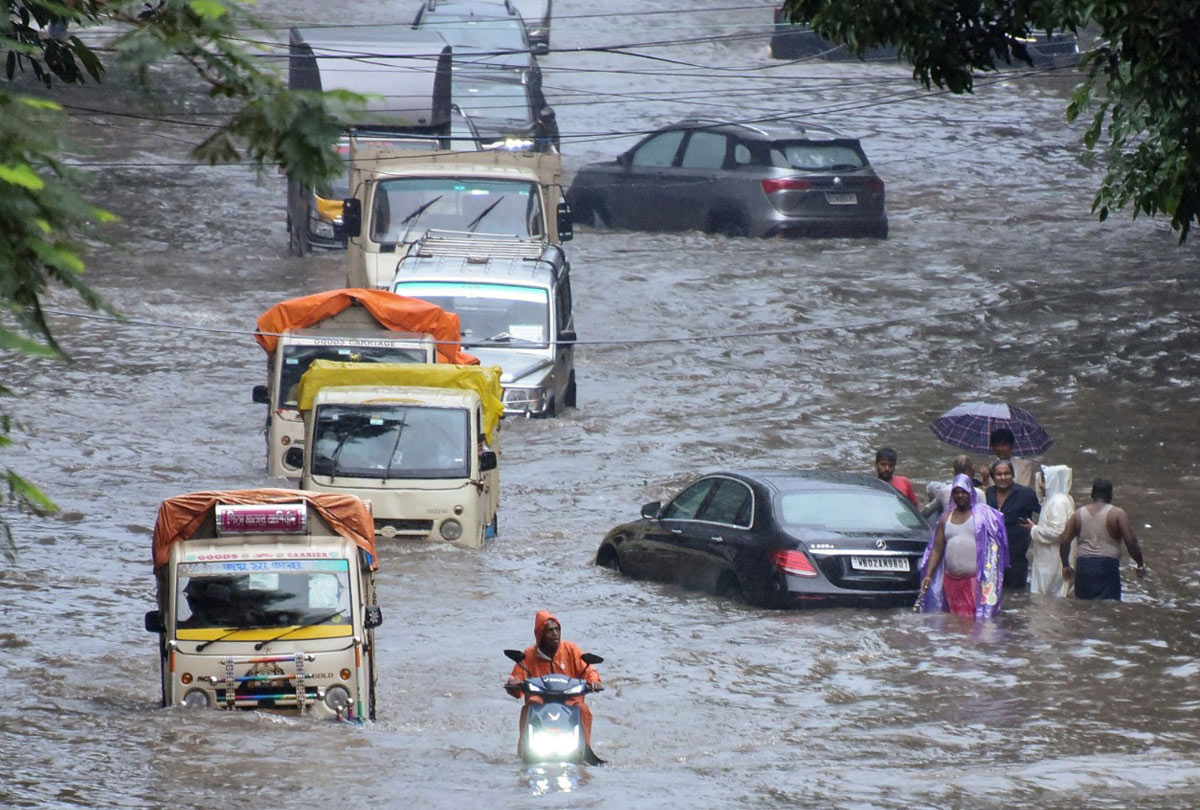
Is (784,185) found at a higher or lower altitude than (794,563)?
higher

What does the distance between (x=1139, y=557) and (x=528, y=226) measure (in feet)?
36.7

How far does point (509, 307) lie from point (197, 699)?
1156 centimetres

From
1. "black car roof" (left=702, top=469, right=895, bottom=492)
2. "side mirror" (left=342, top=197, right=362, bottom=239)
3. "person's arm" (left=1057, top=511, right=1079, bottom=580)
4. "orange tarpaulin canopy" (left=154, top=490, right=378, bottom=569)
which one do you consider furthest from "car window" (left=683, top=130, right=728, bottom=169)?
"orange tarpaulin canopy" (left=154, top=490, right=378, bottom=569)

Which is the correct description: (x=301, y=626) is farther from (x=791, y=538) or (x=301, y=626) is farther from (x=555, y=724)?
(x=791, y=538)

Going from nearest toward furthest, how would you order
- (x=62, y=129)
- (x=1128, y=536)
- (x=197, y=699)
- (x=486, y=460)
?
(x=62, y=129)
(x=197, y=699)
(x=1128, y=536)
(x=486, y=460)

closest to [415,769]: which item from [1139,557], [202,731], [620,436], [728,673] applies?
[202,731]

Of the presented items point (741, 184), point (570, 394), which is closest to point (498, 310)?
point (570, 394)

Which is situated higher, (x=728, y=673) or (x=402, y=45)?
(x=402, y=45)

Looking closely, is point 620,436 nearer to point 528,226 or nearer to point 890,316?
point 528,226

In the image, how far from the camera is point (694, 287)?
2856 cm

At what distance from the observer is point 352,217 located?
22.9 meters

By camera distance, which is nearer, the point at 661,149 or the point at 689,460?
the point at 689,460

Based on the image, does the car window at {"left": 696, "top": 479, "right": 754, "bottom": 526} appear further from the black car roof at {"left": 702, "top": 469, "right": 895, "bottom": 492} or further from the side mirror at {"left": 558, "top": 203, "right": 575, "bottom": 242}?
the side mirror at {"left": 558, "top": 203, "right": 575, "bottom": 242}

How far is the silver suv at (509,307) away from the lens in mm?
21484
